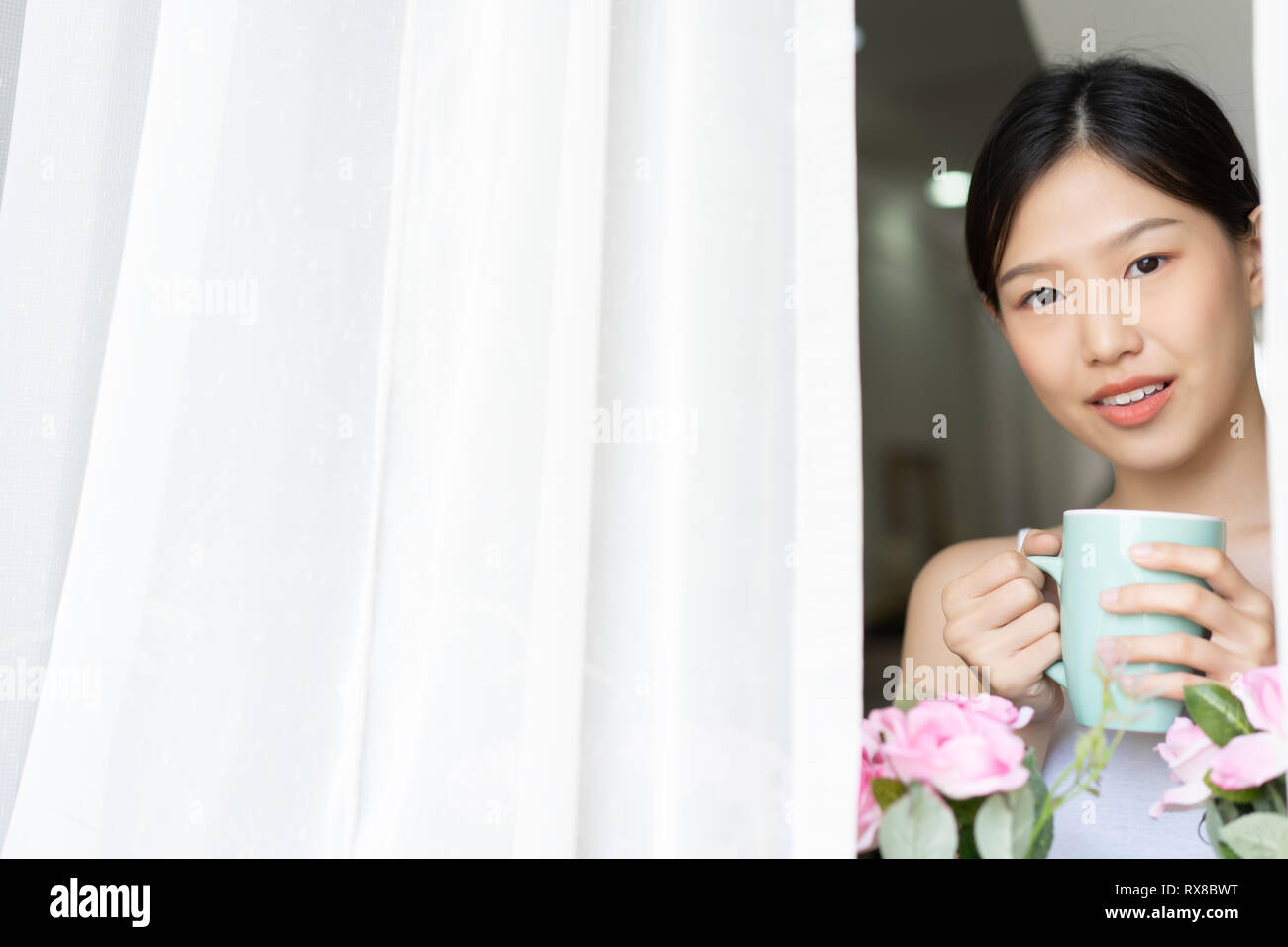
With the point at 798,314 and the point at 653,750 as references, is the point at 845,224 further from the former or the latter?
the point at 653,750

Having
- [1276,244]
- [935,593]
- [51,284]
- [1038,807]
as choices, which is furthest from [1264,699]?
[51,284]

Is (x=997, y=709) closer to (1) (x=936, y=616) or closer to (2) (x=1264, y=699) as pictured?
(2) (x=1264, y=699)

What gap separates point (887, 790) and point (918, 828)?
35 mm

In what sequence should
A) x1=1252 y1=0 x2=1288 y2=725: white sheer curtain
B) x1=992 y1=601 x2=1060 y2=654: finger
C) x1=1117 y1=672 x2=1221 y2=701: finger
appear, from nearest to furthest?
x1=1252 y1=0 x2=1288 y2=725: white sheer curtain, x1=1117 y1=672 x2=1221 y2=701: finger, x1=992 y1=601 x2=1060 y2=654: finger

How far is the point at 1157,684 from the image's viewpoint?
1.95ft

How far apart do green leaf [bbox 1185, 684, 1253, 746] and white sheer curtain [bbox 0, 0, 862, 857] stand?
0.60 ft

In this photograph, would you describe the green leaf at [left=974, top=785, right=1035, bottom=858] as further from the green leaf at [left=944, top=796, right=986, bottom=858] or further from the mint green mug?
the mint green mug

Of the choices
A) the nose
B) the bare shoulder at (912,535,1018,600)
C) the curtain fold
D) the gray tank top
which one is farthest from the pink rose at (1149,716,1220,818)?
the curtain fold

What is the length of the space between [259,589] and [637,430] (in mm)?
243

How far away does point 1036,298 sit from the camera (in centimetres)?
96

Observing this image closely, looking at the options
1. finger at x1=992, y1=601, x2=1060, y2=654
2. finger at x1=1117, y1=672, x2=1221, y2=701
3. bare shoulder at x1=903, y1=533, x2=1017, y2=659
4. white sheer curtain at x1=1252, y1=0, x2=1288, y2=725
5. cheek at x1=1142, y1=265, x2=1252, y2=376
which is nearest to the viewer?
white sheer curtain at x1=1252, y1=0, x2=1288, y2=725

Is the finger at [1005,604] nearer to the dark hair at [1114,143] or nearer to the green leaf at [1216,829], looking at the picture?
the green leaf at [1216,829]

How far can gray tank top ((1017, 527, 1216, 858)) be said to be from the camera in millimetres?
658

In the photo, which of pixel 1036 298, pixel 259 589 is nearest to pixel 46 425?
pixel 259 589
